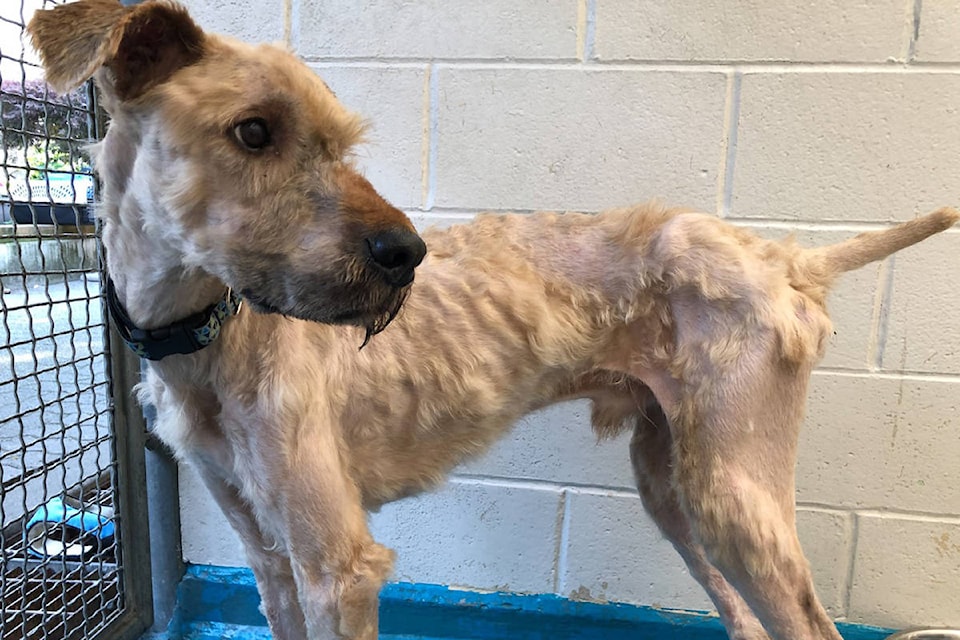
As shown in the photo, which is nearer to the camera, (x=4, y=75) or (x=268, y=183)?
(x=268, y=183)

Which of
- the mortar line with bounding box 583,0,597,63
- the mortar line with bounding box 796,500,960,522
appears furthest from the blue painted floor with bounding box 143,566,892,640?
the mortar line with bounding box 583,0,597,63

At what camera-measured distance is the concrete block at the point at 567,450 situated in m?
1.66

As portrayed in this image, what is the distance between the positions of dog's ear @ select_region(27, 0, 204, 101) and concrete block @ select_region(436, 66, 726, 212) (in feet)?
2.61

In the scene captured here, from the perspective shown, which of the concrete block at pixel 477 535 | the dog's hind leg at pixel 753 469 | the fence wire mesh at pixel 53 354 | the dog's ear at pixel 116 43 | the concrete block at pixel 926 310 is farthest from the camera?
the concrete block at pixel 477 535

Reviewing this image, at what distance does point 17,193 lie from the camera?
127 centimetres

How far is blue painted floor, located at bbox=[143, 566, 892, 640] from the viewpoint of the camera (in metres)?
1.71

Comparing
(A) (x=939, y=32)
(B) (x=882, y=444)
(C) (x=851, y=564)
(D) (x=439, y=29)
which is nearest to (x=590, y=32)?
(D) (x=439, y=29)

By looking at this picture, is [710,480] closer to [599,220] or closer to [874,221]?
[599,220]

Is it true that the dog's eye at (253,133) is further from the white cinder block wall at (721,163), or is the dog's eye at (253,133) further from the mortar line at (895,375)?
the mortar line at (895,375)

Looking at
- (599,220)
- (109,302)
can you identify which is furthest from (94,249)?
(599,220)

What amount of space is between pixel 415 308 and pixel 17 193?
786mm

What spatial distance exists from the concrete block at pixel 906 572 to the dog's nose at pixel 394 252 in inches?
54.2

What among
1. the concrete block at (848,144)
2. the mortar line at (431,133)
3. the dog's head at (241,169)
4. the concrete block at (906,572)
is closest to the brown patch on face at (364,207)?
the dog's head at (241,169)

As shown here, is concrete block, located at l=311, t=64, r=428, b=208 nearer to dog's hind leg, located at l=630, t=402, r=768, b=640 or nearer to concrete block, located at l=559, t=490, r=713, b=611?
dog's hind leg, located at l=630, t=402, r=768, b=640
